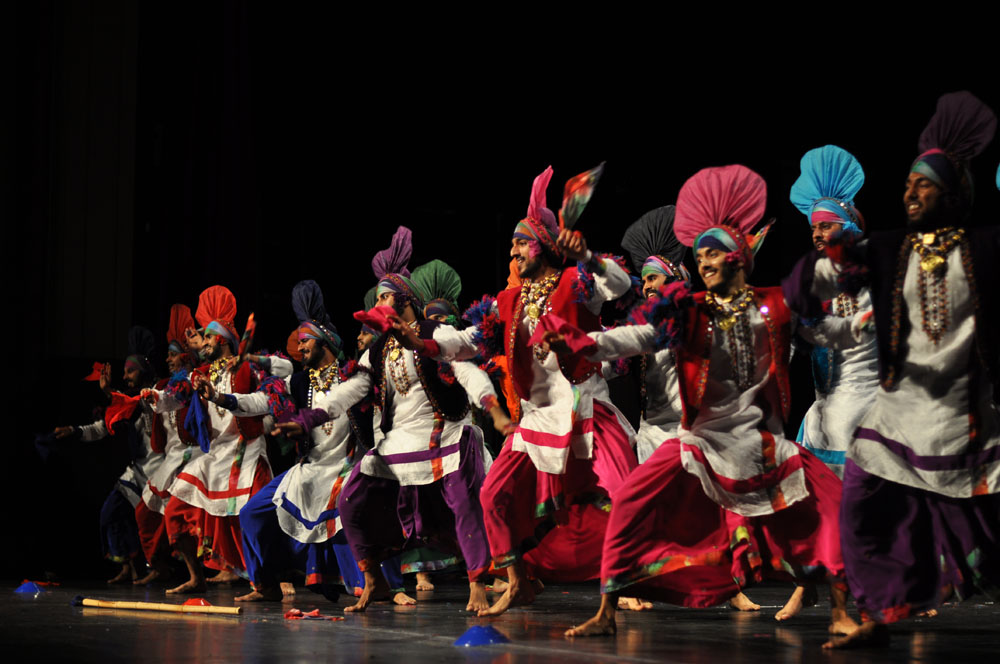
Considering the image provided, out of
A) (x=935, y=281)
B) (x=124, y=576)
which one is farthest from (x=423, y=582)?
(x=935, y=281)

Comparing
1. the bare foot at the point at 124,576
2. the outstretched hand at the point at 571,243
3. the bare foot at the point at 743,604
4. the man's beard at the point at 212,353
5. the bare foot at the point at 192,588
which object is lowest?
the bare foot at the point at 124,576

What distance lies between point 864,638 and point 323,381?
3.29 m

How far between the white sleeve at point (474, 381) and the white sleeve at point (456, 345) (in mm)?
55

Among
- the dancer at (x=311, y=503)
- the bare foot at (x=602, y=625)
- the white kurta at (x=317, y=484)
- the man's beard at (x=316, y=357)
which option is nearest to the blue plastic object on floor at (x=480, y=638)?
the bare foot at (x=602, y=625)

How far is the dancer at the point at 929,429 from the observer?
3.48 metres

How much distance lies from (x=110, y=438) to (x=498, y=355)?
13.5 ft

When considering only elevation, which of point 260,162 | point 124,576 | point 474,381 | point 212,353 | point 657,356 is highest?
point 260,162

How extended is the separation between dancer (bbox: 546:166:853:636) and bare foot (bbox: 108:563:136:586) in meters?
4.74

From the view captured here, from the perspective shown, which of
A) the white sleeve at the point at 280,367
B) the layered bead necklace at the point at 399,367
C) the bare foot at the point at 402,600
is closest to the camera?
the layered bead necklace at the point at 399,367

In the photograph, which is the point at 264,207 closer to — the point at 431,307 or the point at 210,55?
the point at 210,55

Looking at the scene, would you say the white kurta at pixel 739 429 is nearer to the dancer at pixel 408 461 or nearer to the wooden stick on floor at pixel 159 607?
the dancer at pixel 408 461

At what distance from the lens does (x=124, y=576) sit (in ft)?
26.1

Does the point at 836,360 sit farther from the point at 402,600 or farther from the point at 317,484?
the point at 317,484

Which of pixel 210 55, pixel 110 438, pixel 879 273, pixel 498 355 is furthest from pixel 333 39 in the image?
pixel 879 273
